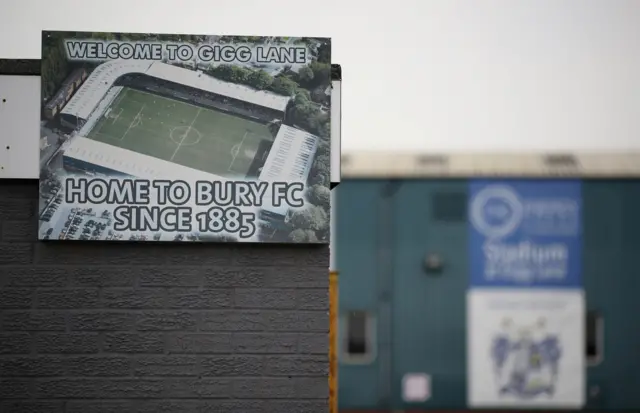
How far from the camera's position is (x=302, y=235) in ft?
16.6

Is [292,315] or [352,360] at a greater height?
[292,315]

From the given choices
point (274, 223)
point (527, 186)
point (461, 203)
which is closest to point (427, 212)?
point (461, 203)

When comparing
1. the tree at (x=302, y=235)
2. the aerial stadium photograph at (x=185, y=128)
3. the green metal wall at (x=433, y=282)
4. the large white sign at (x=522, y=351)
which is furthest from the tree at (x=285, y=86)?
the large white sign at (x=522, y=351)

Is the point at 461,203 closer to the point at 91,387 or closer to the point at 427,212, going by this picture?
the point at 427,212

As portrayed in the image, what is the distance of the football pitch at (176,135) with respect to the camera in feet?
16.6

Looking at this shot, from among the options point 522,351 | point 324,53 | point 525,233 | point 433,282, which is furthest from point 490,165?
point 324,53

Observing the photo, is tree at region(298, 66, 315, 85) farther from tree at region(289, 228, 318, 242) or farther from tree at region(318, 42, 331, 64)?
tree at region(289, 228, 318, 242)

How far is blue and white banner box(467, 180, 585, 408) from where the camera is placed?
642 inches

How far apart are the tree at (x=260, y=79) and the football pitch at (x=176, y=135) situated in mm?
203

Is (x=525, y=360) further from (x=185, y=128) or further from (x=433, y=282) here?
(x=185, y=128)

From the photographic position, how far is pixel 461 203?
16.7 m

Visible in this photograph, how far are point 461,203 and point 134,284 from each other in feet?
39.8

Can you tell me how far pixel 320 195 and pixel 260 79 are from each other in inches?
24.9

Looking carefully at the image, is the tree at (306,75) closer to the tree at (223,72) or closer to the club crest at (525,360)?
the tree at (223,72)
